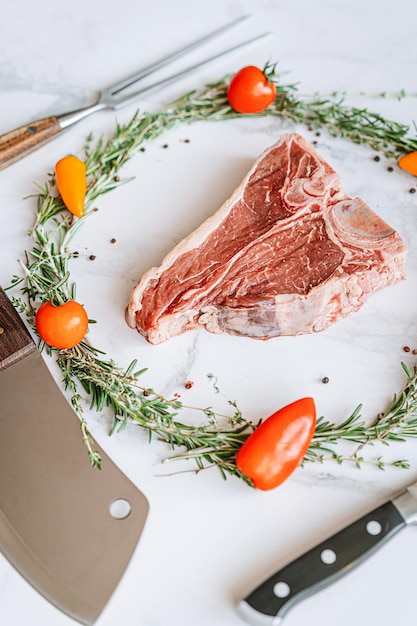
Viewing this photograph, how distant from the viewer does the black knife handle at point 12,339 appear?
2.07 meters

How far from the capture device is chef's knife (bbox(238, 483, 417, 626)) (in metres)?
1.76

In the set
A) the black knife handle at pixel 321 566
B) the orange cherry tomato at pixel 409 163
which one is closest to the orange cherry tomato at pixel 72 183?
the orange cherry tomato at pixel 409 163

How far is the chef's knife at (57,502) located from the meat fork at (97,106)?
86 cm

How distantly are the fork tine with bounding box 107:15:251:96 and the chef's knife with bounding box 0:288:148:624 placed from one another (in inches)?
48.6

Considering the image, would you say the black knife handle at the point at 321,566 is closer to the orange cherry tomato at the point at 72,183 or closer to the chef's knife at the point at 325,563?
the chef's knife at the point at 325,563

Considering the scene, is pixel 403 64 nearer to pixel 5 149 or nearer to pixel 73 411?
pixel 5 149

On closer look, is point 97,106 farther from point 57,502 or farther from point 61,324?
point 57,502

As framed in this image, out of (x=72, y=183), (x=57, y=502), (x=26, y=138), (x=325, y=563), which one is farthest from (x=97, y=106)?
(x=325, y=563)

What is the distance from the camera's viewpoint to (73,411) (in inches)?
80.6

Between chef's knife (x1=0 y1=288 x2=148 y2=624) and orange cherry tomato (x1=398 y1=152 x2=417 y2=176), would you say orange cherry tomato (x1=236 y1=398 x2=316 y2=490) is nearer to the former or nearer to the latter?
chef's knife (x1=0 y1=288 x2=148 y2=624)

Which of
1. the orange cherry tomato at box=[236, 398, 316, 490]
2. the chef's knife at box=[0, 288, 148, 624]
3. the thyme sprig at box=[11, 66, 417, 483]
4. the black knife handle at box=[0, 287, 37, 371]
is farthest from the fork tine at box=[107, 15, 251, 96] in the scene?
the orange cherry tomato at box=[236, 398, 316, 490]

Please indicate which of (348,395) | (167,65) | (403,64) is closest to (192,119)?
(167,65)

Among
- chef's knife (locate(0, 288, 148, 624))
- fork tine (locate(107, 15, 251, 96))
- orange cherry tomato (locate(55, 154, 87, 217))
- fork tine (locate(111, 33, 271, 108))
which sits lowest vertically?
chef's knife (locate(0, 288, 148, 624))

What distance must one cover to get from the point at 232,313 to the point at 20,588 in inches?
39.4
